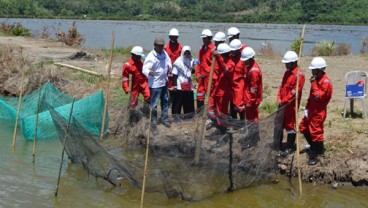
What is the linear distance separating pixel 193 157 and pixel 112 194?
54.5 inches

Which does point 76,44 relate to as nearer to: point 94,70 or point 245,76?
point 94,70

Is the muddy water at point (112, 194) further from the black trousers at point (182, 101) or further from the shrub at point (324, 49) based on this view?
the shrub at point (324, 49)

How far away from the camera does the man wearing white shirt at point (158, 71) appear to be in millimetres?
9211

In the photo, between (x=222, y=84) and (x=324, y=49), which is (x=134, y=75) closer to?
(x=222, y=84)

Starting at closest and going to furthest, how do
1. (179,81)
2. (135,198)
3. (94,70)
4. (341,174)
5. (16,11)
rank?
(135,198) → (341,174) → (179,81) → (94,70) → (16,11)

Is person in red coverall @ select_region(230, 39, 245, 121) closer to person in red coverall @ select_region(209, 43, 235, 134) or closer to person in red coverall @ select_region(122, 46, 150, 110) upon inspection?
person in red coverall @ select_region(209, 43, 235, 134)

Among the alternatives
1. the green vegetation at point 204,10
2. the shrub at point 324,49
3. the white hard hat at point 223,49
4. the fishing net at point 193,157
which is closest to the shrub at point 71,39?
the shrub at point 324,49

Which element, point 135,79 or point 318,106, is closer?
point 318,106

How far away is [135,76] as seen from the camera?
9680 mm

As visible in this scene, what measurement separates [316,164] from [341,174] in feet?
1.32

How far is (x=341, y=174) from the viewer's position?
27.1 ft

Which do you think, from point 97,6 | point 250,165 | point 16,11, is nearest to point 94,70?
point 250,165

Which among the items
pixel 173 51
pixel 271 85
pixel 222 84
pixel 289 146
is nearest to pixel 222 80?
pixel 222 84

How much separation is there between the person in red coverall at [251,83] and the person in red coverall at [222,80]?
12.6 inches
